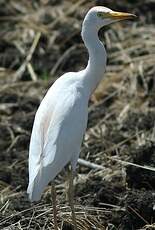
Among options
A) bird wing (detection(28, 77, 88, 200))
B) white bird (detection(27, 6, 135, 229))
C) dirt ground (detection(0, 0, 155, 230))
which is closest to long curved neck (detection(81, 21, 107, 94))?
white bird (detection(27, 6, 135, 229))

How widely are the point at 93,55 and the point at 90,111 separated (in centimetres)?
221

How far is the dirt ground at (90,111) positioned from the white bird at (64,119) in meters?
0.60

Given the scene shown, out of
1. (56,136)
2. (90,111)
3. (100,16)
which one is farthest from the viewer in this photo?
(90,111)

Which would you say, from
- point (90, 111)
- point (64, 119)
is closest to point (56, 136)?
point (64, 119)

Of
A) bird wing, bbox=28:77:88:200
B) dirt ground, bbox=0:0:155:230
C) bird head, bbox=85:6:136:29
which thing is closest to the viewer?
bird wing, bbox=28:77:88:200

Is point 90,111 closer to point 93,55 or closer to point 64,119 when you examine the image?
point 93,55

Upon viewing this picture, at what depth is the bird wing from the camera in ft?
16.0

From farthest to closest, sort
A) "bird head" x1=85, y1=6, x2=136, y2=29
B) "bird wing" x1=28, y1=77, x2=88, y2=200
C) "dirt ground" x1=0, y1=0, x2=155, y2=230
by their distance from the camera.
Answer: "dirt ground" x1=0, y1=0, x2=155, y2=230
"bird head" x1=85, y1=6, x2=136, y2=29
"bird wing" x1=28, y1=77, x2=88, y2=200

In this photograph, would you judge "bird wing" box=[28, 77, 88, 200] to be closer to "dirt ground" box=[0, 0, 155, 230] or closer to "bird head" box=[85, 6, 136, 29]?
"bird head" box=[85, 6, 136, 29]

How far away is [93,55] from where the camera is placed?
17.8 feet

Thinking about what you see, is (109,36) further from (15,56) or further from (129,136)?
(129,136)

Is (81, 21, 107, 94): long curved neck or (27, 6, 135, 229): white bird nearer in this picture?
(27, 6, 135, 229): white bird

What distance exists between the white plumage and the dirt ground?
61cm

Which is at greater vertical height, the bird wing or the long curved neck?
the long curved neck
